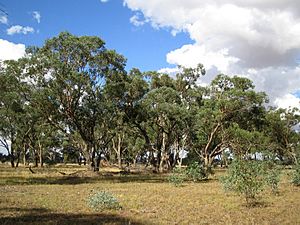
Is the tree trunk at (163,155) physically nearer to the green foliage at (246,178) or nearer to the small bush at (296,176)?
the small bush at (296,176)

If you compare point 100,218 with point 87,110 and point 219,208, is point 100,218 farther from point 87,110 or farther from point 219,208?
point 87,110

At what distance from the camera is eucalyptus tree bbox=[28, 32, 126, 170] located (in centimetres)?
3572

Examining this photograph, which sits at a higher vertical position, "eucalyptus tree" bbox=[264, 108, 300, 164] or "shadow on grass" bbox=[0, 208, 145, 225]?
"eucalyptus tree" bbox=[264, 108, 300, 164]

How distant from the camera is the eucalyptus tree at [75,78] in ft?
117

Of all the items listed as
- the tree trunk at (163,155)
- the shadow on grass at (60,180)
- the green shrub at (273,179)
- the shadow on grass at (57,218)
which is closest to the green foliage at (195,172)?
the shadow on grass at (60,180)


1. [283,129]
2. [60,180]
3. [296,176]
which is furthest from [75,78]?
[283,129]

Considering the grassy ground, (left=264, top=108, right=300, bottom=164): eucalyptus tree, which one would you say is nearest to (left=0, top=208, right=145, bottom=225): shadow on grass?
the grassy ground

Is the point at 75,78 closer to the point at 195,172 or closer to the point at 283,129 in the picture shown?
the point at 195,172

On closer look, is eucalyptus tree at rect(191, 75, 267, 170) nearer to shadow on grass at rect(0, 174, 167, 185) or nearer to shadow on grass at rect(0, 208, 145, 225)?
shadow on grass at rect(0, 174, 167, 185)

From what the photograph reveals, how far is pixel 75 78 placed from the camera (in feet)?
117

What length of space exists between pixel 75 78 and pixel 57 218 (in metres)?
23.0

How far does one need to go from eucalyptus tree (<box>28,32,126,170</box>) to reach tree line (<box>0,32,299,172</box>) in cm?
9

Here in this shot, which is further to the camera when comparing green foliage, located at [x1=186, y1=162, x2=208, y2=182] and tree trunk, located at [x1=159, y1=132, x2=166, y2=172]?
tree trunk, located at [x1=159, y1=132, x2=166, y2=172]

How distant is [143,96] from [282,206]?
33.5 meters
